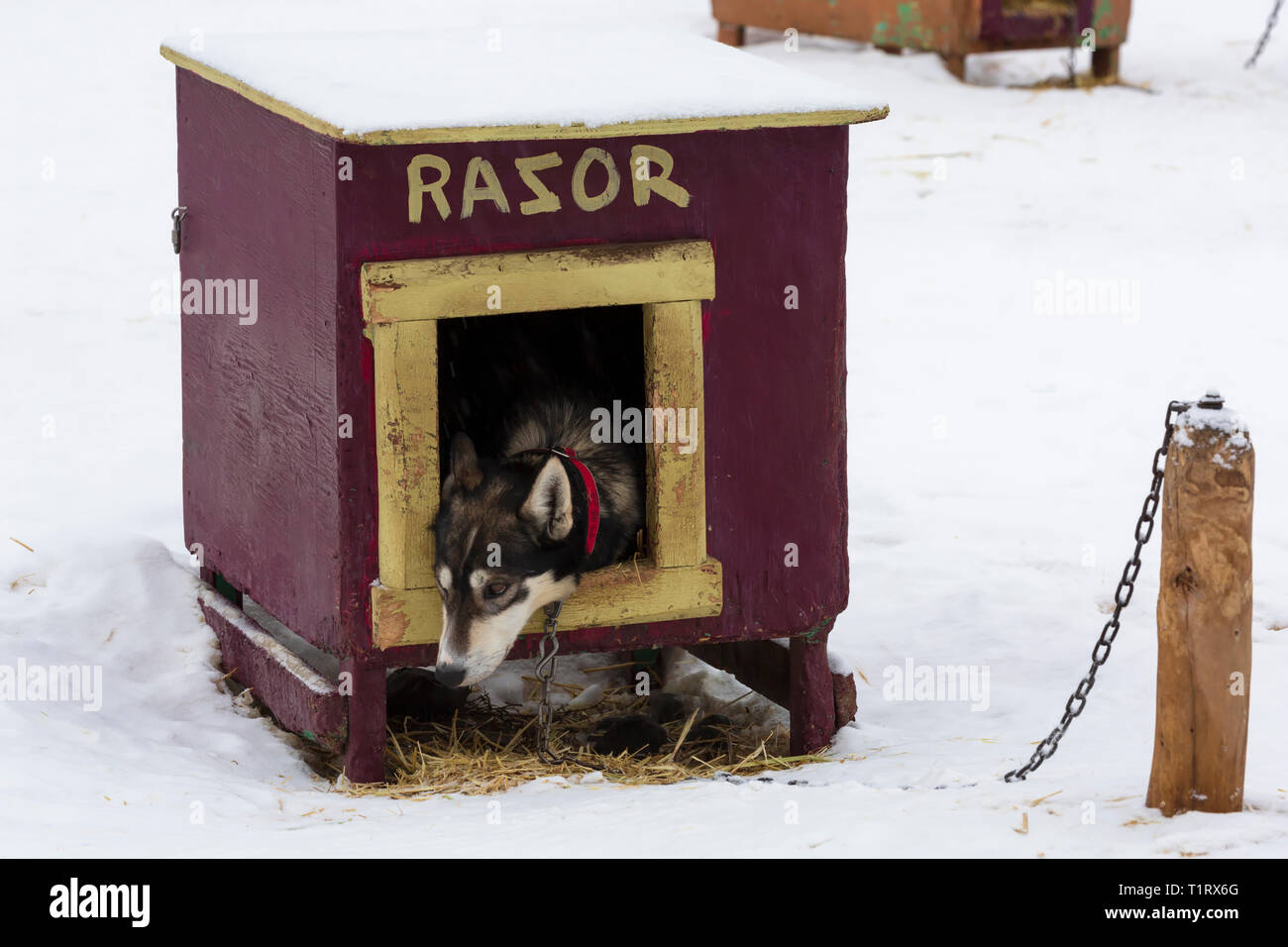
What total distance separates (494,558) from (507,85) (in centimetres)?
122

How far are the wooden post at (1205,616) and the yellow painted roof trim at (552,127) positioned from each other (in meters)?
1.19

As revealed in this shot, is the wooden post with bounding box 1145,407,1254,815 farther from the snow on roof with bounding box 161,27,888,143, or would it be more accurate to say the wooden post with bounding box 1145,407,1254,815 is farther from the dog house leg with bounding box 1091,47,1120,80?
the dog house leg with bounding box 1091,47,1120,80

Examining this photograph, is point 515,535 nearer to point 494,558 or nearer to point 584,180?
point 494,558

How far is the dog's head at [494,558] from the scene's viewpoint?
15.4 ft

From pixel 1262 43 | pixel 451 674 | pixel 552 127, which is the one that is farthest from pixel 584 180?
pixel 1262 43

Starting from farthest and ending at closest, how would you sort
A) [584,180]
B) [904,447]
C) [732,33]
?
[732,33], [904,447], [584,180]

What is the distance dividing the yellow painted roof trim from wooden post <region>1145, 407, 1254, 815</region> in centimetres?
119

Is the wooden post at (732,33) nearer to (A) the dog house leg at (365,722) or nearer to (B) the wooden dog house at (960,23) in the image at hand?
(B) the wooden dog house at (960,23)

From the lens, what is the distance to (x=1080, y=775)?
476 cm

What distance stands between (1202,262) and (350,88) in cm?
657

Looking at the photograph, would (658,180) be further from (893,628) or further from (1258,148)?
(1258,148)

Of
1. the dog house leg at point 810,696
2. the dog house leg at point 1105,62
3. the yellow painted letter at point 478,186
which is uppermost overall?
the dog house leg at point 1105,62

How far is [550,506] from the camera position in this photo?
4.81 metres

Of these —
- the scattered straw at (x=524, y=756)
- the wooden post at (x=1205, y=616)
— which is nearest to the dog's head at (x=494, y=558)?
the scattered straw at (x=524, y=756)
